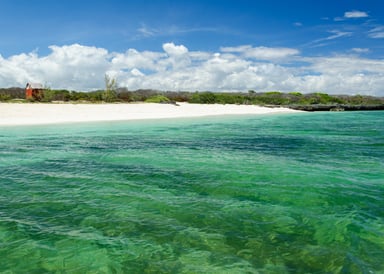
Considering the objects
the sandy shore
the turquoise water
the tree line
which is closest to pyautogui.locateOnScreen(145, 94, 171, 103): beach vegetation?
the tree line

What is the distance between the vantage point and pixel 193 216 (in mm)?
7543

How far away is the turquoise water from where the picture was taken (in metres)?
5.55

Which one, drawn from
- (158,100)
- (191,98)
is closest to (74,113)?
(158,100)

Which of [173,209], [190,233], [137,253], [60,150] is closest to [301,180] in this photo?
[173,209]

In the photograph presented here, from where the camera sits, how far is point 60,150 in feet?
59.9

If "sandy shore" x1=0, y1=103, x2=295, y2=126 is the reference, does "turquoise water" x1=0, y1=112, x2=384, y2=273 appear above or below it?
below

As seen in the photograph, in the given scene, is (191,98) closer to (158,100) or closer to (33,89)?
(158,100)

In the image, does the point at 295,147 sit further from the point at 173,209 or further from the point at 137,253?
the point at 137,253

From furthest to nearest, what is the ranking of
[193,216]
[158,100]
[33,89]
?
1. [33,89]
2. [158,100]
3. [193,216]

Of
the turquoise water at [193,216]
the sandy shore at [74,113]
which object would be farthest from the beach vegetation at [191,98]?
the turquoise water at [193,216]

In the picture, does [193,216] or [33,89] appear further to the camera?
[33,89]

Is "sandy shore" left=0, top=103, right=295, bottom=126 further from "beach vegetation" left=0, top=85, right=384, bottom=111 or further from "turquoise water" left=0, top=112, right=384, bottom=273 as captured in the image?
"turquoise water" left=0, top=112, right=384, bottom=273

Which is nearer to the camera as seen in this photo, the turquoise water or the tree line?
the turquoise water

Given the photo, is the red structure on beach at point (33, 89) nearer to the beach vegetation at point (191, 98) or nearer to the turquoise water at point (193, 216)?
the beach vegetation at point (191, 98)
